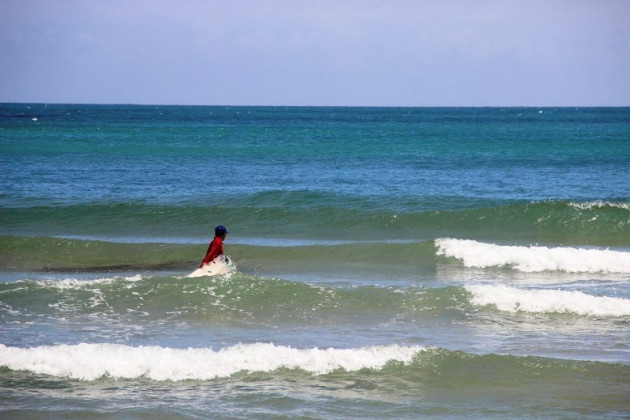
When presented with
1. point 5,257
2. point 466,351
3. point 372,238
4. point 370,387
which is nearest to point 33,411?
point 370,387

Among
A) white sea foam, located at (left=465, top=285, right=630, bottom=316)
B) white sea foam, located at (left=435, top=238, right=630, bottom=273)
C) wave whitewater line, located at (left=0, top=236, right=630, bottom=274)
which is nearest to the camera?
white sea foam, located at (left=465, top=285, right=630, bottom=316)

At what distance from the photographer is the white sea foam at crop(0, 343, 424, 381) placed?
351 inches

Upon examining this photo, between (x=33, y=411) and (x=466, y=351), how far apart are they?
5.06 m

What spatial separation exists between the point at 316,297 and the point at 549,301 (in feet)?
11.8

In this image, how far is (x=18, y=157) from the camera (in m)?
36.6

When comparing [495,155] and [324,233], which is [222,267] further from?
[495,155]

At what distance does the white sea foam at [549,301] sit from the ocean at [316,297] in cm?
3

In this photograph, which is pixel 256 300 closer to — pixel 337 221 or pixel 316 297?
pixel 316 297

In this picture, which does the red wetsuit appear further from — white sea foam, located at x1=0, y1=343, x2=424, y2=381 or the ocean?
white sea foam, located at x1=0, y1=343, x2=424, y2=381

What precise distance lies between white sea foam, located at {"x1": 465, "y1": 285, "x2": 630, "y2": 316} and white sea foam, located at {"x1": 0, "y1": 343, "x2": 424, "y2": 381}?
3.15 meters

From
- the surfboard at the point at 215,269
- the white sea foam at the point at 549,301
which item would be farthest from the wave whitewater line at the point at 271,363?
the surfboard at the point at 215,269

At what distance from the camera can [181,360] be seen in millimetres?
9062

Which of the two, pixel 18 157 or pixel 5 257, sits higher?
pixel 18 157

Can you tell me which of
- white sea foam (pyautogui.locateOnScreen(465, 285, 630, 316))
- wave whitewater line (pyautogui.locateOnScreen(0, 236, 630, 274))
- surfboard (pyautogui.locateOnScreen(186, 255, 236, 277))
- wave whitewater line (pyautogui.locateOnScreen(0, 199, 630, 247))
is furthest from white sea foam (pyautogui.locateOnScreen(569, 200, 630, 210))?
surfboard (pyautogui.locateOnScreen(186, 255, 236, 277))
